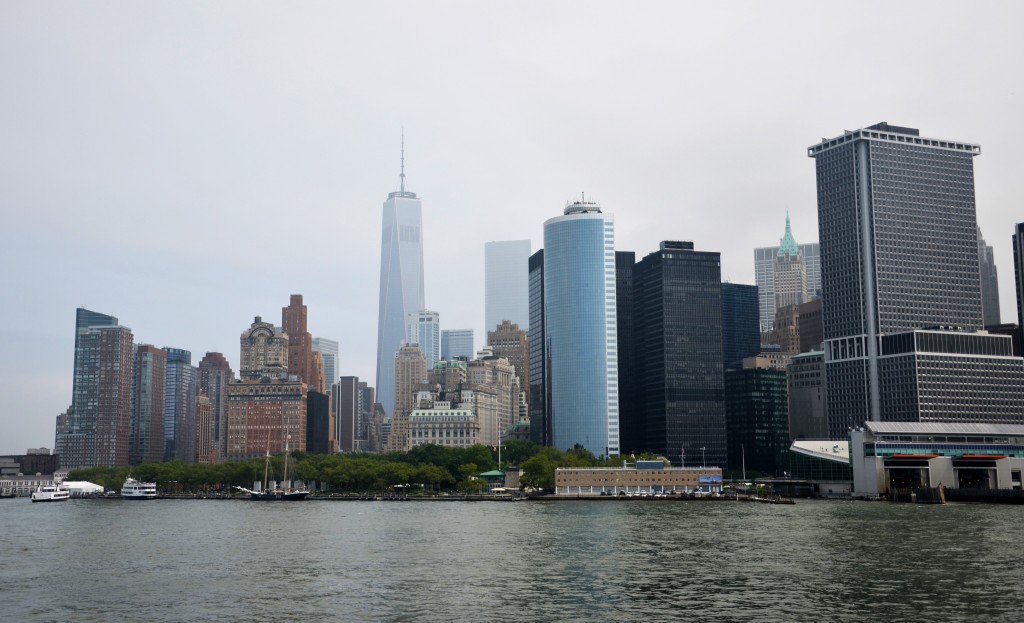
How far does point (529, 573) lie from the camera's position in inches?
4082

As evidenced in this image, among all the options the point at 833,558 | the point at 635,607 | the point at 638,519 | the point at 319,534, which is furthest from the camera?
the point at 638,519

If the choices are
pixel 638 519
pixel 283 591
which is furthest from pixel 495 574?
pixel 638 519

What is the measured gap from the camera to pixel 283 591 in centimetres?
9331

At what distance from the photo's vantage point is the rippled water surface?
266ft

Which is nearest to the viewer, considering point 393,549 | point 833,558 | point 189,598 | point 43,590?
point 189,598

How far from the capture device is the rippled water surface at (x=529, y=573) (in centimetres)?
8119

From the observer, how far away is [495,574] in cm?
10356

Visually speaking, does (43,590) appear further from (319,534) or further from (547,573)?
(319,534)

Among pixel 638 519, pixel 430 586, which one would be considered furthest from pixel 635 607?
pixel 638 519

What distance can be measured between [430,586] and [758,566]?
33.8 metres

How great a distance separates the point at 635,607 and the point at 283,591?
31307 millimetres

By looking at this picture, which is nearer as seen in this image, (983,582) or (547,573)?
→ (983,582)

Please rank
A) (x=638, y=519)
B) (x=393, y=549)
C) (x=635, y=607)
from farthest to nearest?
(x=638, y=519), (x=393, y=549), (x=635, y=607)

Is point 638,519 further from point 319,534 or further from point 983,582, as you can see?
point 983,582
